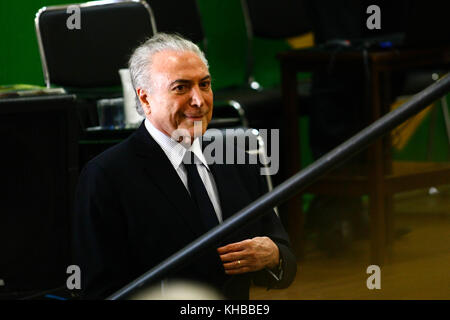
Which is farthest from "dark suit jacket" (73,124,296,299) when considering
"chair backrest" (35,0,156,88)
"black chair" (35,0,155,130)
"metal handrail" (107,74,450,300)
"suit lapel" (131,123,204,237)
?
"chair backrest" (35,0,156,88)

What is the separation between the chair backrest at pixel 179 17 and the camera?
4262 millimetres

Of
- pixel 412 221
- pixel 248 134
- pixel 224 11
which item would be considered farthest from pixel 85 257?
pixel 224 11

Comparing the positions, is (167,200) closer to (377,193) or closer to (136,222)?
(136,222)

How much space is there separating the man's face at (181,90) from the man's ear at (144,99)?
38mm

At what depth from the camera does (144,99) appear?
6.02 feet

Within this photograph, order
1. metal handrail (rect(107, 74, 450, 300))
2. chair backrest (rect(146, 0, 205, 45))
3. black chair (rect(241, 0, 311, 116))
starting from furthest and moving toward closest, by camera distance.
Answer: black chair (rect(241, 0, 311, 116)) < chair backrest (rect(146, 0, 205, 45)) < metal handrail (rect(107, 74, 450, 300))

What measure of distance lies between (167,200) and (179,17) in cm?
272

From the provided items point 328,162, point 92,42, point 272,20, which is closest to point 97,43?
point 92,42

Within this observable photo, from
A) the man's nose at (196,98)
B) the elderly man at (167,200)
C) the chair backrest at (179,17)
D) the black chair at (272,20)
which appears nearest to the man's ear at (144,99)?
the elderly man at (167,200)

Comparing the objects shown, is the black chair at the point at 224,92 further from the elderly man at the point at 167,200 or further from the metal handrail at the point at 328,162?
the metal handrail at the point at 328,162

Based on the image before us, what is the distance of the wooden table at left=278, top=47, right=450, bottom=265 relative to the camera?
3533 millimetres

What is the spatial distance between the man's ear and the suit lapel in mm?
54

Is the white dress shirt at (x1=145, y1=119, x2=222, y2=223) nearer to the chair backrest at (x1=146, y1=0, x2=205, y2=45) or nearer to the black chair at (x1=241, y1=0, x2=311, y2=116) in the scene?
the chair backrest at (x1=146, y1=0, x2=205, y2=45)
